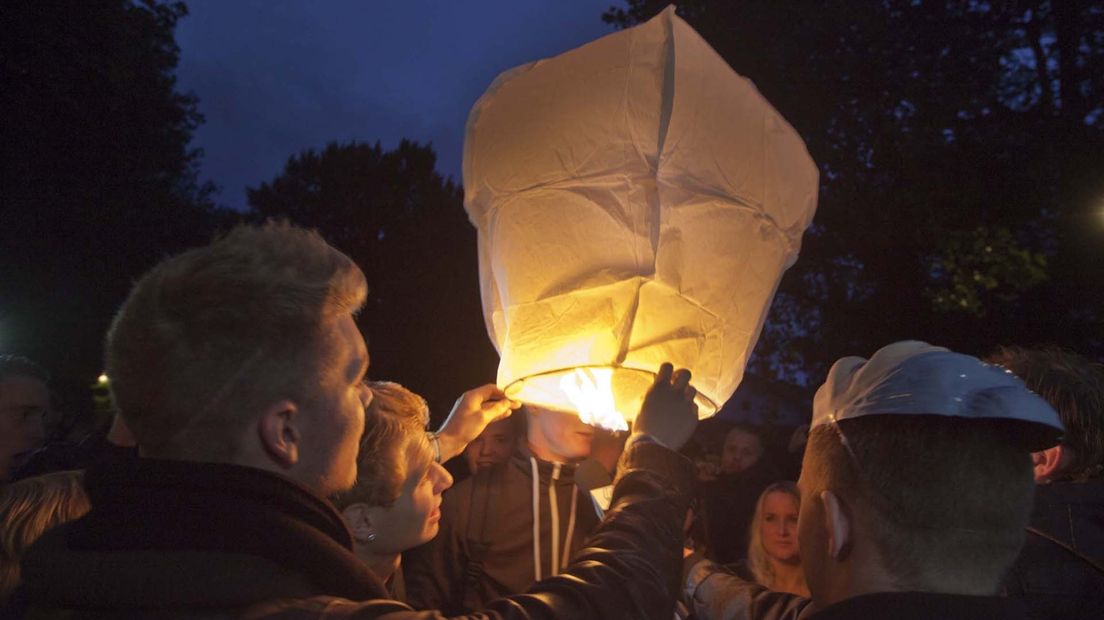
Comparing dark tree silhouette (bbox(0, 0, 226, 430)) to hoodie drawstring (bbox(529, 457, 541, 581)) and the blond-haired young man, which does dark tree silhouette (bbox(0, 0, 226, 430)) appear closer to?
hoodie drawstring (bbox(529, 457, 541, 581))

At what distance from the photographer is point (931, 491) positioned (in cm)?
138

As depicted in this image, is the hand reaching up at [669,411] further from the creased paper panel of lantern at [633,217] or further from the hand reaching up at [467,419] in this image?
the hand reaching up at [467,419]

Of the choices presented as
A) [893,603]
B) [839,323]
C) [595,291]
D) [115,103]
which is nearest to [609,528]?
[893,603]

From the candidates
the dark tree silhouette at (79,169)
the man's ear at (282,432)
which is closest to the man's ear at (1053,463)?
the man's ear at (282,432)

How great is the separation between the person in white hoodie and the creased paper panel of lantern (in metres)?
1.00

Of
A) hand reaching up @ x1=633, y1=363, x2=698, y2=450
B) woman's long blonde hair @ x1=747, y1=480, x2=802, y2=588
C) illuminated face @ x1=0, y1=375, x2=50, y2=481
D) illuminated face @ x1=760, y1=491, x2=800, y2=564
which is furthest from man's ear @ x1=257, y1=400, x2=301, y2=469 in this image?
illuminated face @ x1=0, y1=375, x2=50, y2=481

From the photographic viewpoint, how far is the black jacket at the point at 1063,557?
1962 millimetres

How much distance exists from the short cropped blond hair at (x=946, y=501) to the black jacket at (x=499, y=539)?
1.76m

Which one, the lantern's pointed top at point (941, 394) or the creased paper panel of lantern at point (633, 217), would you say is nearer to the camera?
the lantern's pointed top at point (941, 394)

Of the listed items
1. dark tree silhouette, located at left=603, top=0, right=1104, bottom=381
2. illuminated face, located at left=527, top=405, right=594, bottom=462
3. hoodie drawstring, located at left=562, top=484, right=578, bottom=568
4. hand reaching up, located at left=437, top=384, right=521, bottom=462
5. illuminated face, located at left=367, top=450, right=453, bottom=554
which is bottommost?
hoodie drawstring, located at left=562, top=484, right=578, bottom=568

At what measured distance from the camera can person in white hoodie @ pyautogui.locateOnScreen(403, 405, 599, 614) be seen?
3.08m

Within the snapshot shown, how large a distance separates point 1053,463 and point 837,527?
1.36 m

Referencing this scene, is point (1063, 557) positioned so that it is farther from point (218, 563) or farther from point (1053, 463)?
point (218, 563)

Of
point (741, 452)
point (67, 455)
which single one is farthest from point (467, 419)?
point (741, 452)
